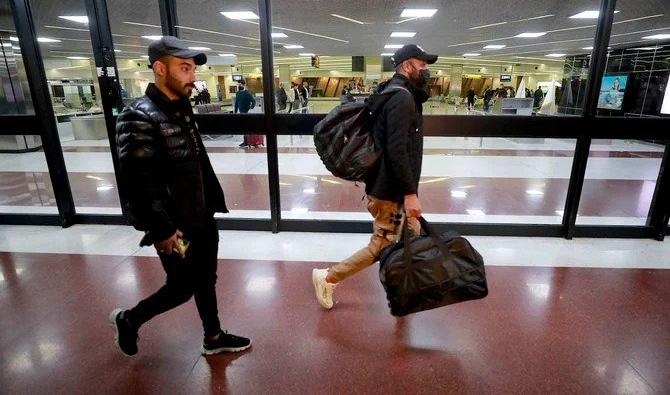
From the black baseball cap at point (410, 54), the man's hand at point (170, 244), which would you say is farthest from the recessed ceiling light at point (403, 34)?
the man's hand at point (170, 244)

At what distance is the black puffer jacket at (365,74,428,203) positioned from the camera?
6.37 feet

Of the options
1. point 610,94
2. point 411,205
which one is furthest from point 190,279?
point 610,94

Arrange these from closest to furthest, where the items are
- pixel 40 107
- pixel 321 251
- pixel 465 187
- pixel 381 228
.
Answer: pixel 381 228 < pixel 321 251 < pixel 40 107 < pixel 465 187

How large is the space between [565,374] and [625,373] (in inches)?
13.2

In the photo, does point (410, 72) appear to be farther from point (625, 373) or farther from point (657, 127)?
point (657, 127)

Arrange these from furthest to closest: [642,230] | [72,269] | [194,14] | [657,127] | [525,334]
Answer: [194,14], [642,230], [657,127], [72,269], [525,334]

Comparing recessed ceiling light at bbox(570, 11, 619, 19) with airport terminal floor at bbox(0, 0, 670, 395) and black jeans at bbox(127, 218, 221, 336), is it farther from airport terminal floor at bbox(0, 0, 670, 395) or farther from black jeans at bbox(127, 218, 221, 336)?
black jeans at bbox(127, 218, 221, 336)

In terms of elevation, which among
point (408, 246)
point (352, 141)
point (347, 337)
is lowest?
point (347, 337)

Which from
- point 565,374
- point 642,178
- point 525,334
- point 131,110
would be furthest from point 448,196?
point 131,110

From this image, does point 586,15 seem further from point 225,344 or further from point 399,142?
point 225,344

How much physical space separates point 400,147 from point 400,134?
68 mm

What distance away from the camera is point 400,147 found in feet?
6.40

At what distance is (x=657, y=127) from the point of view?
3.52 metres

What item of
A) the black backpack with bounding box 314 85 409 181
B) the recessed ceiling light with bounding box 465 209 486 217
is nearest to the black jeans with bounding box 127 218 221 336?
the black backpack with bounding box 314 85 409 181
